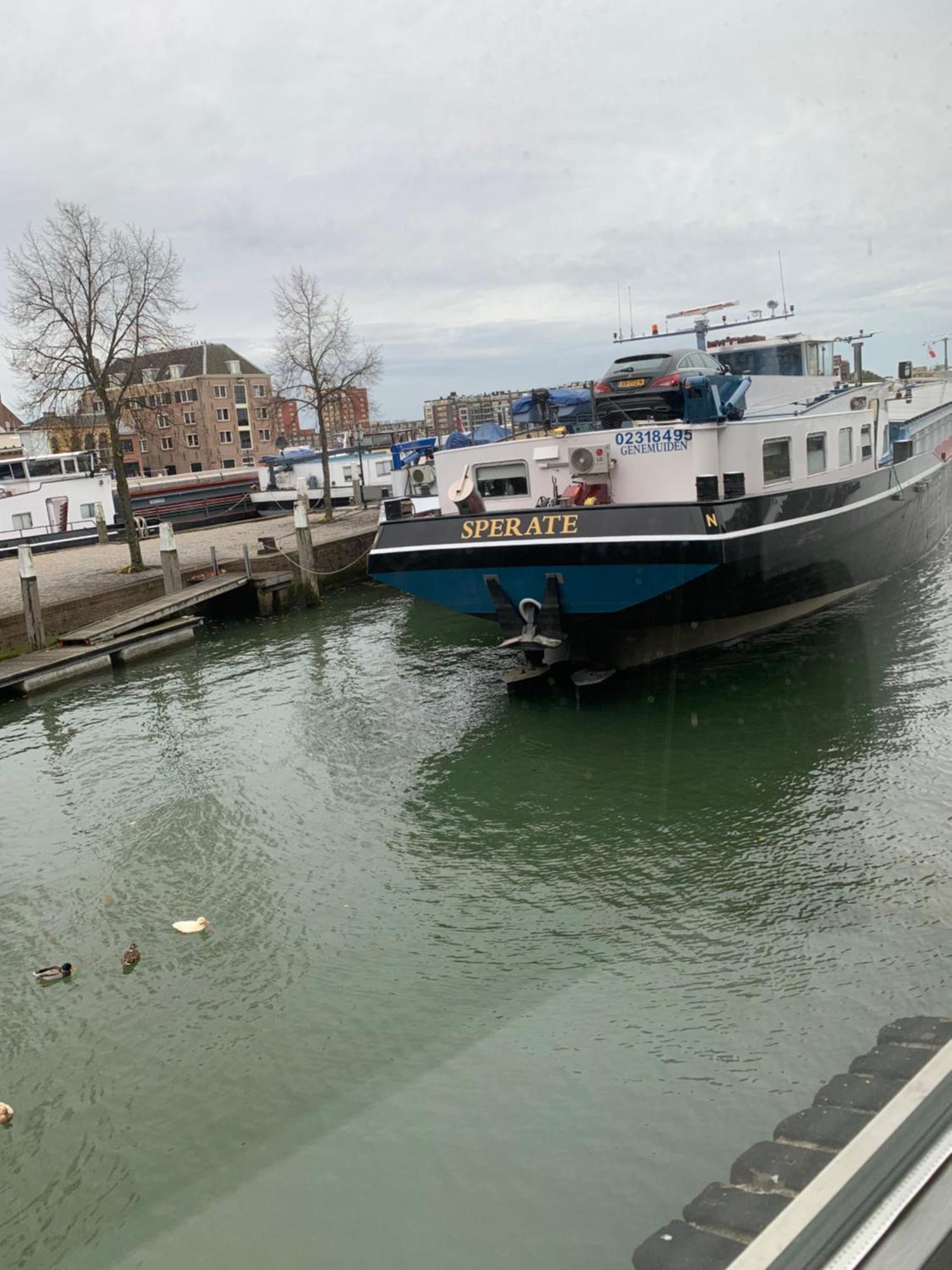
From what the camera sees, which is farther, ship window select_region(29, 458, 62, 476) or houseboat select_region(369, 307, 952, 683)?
ship window select_region(29, 458, 62, 476)

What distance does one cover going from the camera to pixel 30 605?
15680 mm

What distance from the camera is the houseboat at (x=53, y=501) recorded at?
29688mm

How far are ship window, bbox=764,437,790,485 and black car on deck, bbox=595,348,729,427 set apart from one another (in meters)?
1.18

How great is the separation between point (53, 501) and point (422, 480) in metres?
17.9

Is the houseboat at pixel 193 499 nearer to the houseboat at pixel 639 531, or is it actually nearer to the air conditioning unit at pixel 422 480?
the air conditioning unit at pixel 422 480

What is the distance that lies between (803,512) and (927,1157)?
10.7 metres

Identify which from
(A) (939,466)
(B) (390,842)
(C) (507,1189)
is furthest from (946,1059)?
(A) (939,466)

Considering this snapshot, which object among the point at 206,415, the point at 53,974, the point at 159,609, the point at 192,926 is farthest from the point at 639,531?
the point at 206,415

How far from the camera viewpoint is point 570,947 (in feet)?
20.9

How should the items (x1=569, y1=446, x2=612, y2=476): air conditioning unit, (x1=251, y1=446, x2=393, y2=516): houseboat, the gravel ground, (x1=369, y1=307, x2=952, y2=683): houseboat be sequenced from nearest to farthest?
1. (x1=369, y1=307, x2=952, y2=683): houseboat
2. (x1=569, y1=446, x2=612, y2=476): air conditioning unit
3. the gravel ground
4. (x1=251, y1=446, x2=393, y2=516): houseboat

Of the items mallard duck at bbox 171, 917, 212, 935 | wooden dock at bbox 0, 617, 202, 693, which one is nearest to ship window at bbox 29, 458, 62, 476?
wooden dock at bbox 0, 617, 202, 693

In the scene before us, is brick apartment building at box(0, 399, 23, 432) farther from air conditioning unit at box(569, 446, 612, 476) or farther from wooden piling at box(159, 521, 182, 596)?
air conditioning unit at box(569, 446, 612, 476)

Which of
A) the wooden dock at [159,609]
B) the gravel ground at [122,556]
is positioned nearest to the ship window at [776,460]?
the wooden dock at [159,609]

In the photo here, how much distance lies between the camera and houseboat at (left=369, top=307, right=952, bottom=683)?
10.7m
